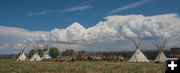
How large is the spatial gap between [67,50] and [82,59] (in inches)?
921

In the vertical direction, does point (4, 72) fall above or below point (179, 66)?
below

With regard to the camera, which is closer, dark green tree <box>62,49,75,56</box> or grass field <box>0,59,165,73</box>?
grass field <box>0,59,165,73</box>

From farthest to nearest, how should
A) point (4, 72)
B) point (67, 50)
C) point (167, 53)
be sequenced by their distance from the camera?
point (67, 50) < point (167, 53) < point (4, 72)

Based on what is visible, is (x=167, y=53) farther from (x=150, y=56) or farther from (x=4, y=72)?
(x=4, y=72)

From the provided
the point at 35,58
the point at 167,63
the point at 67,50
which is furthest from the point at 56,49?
the point at 167,63

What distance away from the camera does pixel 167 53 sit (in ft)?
129

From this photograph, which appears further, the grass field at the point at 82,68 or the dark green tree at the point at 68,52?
the dark green tree at the point at 68,52

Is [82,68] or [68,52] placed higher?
[68,52]

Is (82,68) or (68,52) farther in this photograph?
(68,52)

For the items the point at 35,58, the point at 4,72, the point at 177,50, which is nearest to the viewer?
the point at 4,72

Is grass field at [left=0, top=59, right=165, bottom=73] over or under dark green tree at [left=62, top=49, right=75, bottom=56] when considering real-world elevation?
under

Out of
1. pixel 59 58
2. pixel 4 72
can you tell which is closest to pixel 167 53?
pixel 59 58

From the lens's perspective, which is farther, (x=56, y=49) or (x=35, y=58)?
(x=56, y=49)

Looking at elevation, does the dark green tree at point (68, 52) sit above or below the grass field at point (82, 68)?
above
